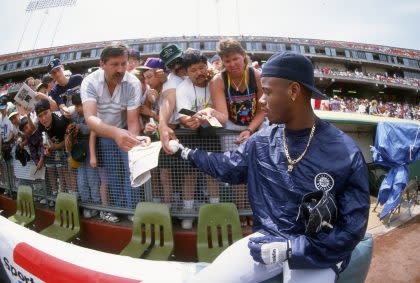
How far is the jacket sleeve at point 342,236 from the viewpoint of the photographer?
50.6 inches

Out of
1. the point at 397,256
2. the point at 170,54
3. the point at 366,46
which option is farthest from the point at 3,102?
the point at 366,46

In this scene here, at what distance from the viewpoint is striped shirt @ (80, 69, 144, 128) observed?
10.6 ft

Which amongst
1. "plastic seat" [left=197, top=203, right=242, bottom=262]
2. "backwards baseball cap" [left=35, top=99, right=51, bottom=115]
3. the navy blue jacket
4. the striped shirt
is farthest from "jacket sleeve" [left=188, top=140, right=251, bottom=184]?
"backwards baseball cap" [left=35, top=99, right=51, bottom=115]

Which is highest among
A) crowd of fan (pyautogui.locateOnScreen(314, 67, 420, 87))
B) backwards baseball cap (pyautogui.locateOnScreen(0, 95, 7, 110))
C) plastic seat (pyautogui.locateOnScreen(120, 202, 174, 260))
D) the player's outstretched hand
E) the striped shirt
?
crowd of fan (pyautogui.locateOnScreen(314, 67, 420, 87))

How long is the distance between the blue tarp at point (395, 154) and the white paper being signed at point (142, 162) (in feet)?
17.8

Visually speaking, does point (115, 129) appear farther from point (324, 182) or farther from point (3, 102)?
point (3, 102)

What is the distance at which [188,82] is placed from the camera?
3201 millimetres

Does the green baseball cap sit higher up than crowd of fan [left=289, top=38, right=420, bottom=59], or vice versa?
crowd of fan [left=289, top=38, right=420, bottom=59]

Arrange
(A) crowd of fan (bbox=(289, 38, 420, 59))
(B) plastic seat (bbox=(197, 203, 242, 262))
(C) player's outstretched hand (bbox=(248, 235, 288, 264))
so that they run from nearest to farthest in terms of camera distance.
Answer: (C) player's outstretched hand (bbox=(248, 235, 288, 264)) → (B) plastic seat (bbox=(197, 203, 242, 262)) → (A) crowd of fan (bbox=(289, 38, 420, 59))

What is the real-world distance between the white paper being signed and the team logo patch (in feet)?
4.07

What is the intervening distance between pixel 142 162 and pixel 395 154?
649 centimetres

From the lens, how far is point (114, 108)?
3336 millimetres

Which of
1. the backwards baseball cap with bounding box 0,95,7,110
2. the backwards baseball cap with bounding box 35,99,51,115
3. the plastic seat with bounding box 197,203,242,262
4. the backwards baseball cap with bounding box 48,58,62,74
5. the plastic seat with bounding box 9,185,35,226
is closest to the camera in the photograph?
the plastic seat with bounding box 197,203,242,262

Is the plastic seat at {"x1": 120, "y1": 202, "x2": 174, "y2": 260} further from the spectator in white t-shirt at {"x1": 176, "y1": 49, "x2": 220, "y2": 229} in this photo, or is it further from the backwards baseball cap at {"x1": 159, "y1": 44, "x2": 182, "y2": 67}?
the backwards baseball cap at {"x1": 159, "y1": 44, "x2": 182, "y2": 67}
